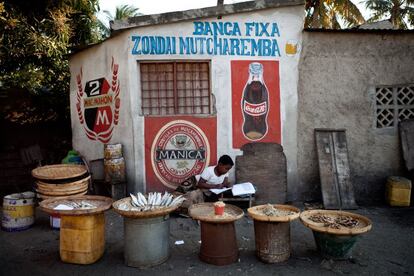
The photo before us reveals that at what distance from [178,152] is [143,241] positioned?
9.41ft

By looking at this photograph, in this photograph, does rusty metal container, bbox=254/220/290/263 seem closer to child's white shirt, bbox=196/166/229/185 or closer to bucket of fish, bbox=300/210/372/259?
bucket of fish, bbox=300/210/372/259

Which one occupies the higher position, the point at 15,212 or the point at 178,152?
the point at 178,152

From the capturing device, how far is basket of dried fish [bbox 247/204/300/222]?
411cm

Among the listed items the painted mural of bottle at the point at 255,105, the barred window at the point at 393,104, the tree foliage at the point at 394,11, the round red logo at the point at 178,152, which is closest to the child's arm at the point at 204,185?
the round red logo at the point at 178,152

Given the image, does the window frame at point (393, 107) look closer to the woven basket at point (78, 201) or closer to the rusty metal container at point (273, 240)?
the rusty metal container at point (273, 240)

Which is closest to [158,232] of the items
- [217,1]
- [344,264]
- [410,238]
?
[344,264]

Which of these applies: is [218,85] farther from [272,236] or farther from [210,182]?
[272,236]

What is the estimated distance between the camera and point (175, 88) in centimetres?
684

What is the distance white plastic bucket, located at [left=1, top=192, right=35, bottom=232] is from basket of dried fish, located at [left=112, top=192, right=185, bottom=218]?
6.95 ft

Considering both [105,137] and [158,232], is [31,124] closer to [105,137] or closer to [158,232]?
[105,137]

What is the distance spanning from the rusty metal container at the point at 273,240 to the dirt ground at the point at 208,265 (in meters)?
0.10

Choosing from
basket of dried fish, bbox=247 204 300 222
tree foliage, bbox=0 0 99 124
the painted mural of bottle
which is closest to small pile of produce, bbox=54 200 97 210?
basket of dried fish, bbox=247 204 300 222

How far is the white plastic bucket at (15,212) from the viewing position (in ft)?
17.7

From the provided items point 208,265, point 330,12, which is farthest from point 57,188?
point 330,12
